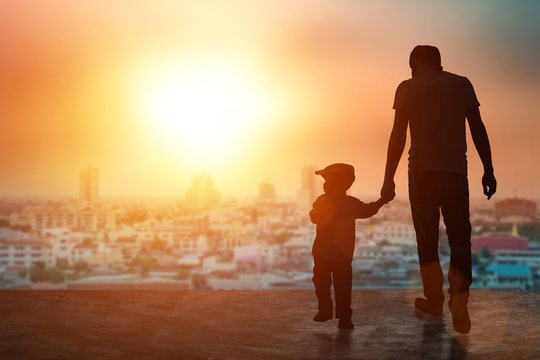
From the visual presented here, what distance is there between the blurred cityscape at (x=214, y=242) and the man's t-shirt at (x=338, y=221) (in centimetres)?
8048

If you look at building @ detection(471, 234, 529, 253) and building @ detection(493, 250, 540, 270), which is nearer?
building @ detection(493, 250, 540, 270)

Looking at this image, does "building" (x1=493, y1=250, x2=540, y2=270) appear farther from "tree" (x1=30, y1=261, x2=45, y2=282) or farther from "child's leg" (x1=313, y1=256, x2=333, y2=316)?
"child's leg" (x1=313, y1=256, x2=333, y2=316)

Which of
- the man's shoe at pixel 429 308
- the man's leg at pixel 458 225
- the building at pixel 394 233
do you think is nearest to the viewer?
the man's leg at pixel 458 225

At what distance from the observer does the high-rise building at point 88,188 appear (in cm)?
11856

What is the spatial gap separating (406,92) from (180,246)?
109 metres

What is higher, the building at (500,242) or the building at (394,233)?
the building at (394,233)

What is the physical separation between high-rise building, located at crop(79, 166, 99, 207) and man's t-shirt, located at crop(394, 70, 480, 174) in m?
117

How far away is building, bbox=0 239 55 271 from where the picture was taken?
342ft

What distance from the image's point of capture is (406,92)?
3.94 metres

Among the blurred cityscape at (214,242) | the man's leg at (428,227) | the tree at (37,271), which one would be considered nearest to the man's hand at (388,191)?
the man's leg at (428,227)

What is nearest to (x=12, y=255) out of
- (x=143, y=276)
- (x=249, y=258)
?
(x=143, y=276)

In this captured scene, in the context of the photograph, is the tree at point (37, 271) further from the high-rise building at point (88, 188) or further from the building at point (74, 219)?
the high-rise building at point (88, 188)

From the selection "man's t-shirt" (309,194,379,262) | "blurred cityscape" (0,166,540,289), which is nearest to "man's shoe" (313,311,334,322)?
"man's t-shirt" (309,194,379,262)

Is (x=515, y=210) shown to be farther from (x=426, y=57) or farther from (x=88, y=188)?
(x=426, y=57)
